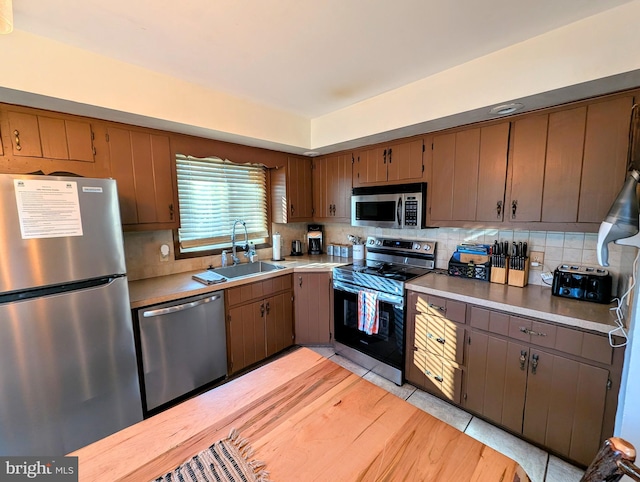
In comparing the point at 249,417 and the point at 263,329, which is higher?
the point at 249,417

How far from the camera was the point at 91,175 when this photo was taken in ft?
6.28

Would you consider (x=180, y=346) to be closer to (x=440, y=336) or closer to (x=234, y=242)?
(x=234, y=242)

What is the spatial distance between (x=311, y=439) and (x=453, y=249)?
89.3 inches

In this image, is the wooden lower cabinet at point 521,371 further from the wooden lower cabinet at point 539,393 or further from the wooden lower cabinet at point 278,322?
the wooden lower cabinet at point 278,322

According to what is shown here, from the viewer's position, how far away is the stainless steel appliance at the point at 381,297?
2352 millimetres

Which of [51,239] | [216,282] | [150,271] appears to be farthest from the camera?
[150,271]

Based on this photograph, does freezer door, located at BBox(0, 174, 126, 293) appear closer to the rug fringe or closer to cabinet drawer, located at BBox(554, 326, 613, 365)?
the rug fringe

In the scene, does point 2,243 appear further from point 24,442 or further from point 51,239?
point 24,442

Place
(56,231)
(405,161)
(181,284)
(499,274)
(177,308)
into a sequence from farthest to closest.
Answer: (405,161)
(181,284)
(499,274)
(177,308)
(56,231)

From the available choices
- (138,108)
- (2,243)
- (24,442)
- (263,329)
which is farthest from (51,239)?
(263,329)

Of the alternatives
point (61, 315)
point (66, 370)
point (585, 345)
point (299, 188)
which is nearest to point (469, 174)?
point (585, 345)

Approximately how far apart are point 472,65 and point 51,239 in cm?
274

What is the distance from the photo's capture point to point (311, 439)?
82cm

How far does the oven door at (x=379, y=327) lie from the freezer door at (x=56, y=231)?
1.88 m
